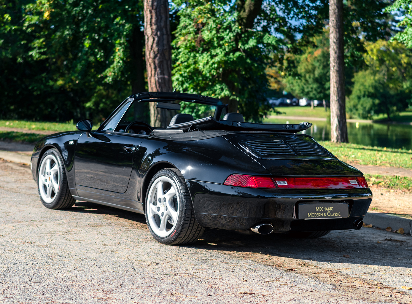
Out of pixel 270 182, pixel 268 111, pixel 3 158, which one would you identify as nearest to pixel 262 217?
pixel 270 182

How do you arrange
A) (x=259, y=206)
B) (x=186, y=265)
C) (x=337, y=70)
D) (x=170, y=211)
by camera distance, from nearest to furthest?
(x=186, y=265), (x=259, y=206), (x=170, y=211), (x=337, y=70)

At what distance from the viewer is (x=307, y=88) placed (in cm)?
8106

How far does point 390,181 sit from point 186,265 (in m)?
6.42

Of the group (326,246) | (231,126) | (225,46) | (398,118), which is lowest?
(398,118)

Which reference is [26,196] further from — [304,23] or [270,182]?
[304,23]

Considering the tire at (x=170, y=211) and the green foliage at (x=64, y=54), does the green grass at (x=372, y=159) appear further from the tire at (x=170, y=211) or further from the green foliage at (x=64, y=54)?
the green foliage at (x=64, y=54)

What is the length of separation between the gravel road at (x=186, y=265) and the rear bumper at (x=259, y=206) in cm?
31

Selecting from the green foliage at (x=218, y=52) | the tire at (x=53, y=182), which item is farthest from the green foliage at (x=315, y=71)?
the tire at (x=53, y=182)

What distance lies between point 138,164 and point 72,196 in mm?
1511

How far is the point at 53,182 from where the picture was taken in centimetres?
704

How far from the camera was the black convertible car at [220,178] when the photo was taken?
4855mm

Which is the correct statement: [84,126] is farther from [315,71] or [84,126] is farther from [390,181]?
[315,71]

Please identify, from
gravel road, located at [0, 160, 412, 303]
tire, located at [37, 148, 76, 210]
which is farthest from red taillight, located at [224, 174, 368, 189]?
tire, located at [37, 148, 76, 210]

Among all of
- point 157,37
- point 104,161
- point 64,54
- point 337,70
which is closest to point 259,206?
point 104,161
